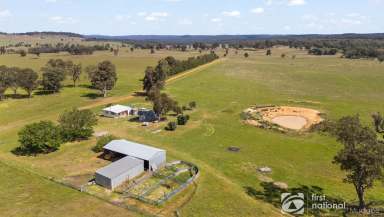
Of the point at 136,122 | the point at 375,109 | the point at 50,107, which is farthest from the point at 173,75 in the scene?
the point at 375,109

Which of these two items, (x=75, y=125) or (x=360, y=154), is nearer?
(x=360, y=154)

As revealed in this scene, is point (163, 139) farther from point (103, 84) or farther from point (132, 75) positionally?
point (132, 75)

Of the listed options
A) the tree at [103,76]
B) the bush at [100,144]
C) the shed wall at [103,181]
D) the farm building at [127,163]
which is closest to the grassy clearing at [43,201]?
the shed wall at [103,181]

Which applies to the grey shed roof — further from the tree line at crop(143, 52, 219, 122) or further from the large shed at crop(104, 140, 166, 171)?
the tree line at crop(143, 52, 219, 122)

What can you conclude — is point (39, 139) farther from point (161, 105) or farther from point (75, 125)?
point (161, 105)

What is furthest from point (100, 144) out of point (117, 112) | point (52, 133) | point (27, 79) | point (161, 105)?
point (27, 79)

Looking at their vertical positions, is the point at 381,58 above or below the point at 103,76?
above

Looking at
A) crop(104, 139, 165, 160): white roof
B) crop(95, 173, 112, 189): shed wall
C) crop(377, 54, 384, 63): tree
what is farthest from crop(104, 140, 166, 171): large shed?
crop(377, 54, 384, 63): tree
